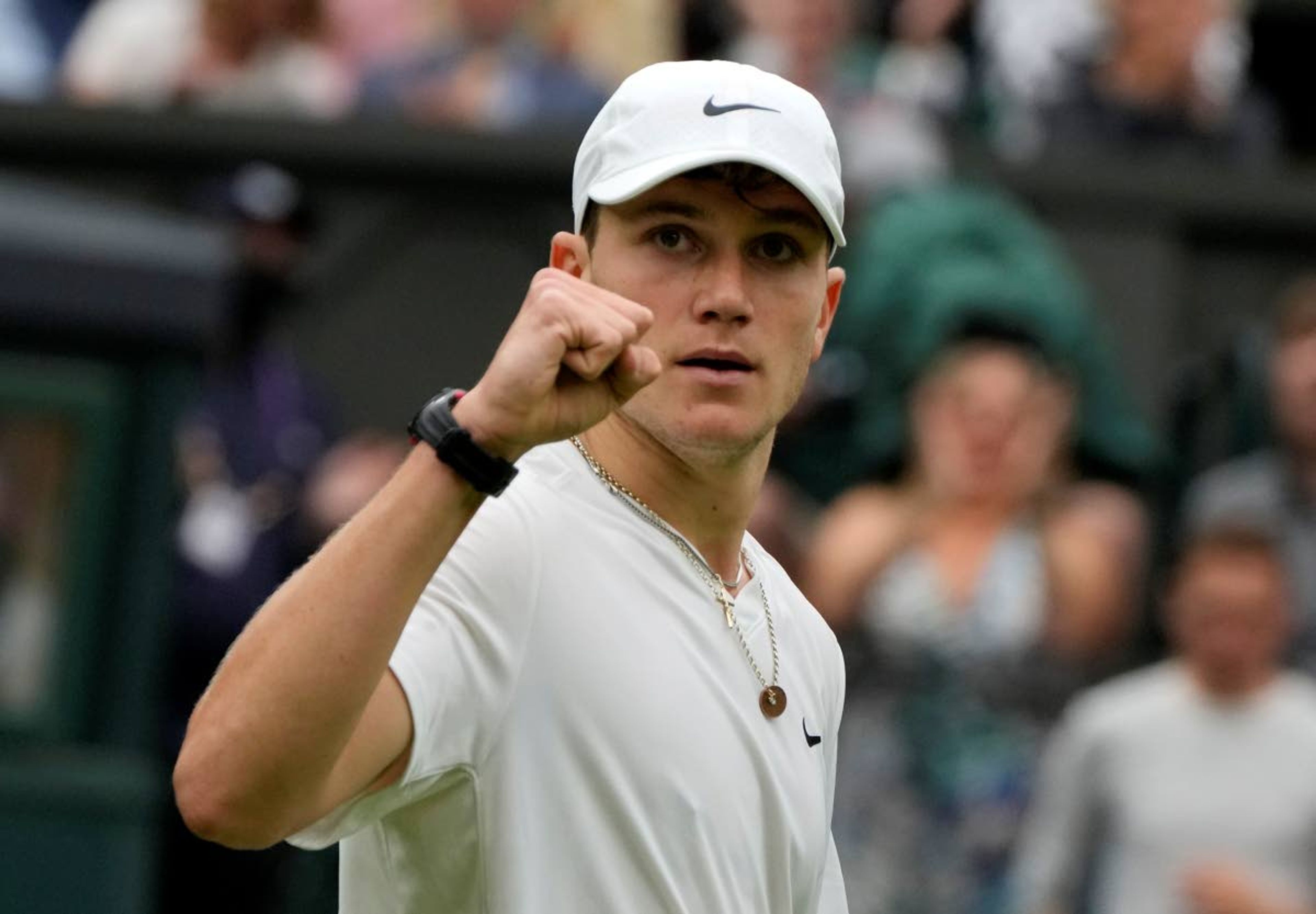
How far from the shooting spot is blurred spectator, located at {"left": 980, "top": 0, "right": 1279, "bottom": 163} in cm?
868

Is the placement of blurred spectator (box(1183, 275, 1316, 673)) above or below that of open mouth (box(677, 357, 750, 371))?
above

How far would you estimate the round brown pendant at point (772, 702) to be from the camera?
2.96 metres

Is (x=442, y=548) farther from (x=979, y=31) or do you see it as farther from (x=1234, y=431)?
(x=979, y=31)

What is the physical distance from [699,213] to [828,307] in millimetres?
397

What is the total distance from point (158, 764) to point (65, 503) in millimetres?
720

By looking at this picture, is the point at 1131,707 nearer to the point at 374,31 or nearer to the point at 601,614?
the point at 374,31

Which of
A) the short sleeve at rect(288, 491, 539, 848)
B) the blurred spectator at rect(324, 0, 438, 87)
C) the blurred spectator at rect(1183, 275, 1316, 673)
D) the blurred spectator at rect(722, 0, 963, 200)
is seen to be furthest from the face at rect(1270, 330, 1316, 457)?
the short sleeve at rect(288, 491, 539, 848)

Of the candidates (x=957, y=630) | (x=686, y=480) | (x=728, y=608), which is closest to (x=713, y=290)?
(x=686, y=480)

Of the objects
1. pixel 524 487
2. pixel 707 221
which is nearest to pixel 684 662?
pixel 524 487

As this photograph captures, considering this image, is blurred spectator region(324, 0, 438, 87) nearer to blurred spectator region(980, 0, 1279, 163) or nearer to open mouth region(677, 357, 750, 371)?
blurred spectator region(980, 0, 1279, 163)

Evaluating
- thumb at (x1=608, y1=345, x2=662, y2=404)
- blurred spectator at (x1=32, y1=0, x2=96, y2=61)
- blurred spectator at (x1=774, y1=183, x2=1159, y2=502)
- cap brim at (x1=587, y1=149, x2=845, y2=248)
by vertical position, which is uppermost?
blurred spectator at (x1=32, y1=0, x2=96, y2=61)

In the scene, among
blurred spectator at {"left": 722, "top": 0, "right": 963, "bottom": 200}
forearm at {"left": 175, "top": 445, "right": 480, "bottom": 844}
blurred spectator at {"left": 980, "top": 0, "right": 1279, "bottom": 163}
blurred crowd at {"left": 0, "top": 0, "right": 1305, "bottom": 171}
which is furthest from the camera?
blurred spectator at {"left": 980, "top": 0, "right": 1279, "bottom": 163}

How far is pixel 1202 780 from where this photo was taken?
656 centimetres

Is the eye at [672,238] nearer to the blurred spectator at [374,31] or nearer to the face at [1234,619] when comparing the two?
the face at [1234,619]
